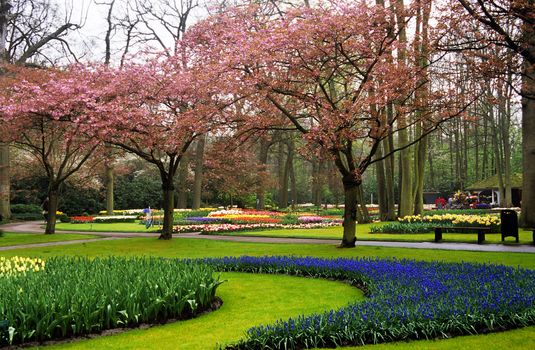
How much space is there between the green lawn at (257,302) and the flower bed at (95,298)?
0.87 feet

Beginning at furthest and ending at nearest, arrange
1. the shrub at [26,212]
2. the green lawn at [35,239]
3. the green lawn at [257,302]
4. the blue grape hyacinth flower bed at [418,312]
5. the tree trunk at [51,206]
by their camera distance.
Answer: the shrub at [26,212]
the tree trunk at [51,206]
the green lawn at [35,239]
the green lawn at [257,302]
the blue grape hyacinth flower bed at [418,312]

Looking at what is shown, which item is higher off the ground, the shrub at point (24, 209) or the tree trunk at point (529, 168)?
the tree trunk at point (529, 168)

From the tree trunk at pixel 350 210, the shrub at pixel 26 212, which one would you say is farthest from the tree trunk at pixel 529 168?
the shrub at pixel 26 212

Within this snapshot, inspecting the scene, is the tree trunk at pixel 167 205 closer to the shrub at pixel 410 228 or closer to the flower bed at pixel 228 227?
the flower bed at pixel 228 227

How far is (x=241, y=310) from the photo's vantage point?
27.1ft

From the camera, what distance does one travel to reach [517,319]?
6.62m

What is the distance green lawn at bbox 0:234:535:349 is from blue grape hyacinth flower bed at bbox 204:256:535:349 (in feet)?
0.77

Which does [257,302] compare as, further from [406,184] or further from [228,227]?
[406,184]

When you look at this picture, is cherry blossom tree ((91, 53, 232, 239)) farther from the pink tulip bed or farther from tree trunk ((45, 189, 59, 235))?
the pink tulip bed

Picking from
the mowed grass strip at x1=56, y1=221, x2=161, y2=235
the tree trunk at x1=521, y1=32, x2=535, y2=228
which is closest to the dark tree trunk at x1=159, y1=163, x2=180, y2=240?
the mowed grass strip at x1=56, y1=221, x2=161, y2=235

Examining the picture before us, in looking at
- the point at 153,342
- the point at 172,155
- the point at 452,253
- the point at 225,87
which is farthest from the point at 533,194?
the point at 153,342

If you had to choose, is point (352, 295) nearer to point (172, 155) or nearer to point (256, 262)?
point (256, 262)

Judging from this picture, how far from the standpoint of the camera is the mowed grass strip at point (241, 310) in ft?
21.1

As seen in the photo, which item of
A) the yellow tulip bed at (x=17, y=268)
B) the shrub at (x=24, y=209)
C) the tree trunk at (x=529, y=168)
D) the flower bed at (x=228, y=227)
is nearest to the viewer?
the yellow tulip bed at (x=17, y=268)
